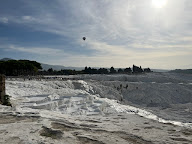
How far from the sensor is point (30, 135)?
535 centimetres

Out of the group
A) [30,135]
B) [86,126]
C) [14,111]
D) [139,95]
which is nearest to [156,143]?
[86,126]

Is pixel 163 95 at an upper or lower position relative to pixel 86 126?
lower

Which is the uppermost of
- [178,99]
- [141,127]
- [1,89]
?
[1,89]

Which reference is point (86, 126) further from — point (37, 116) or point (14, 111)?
point (14, 111)

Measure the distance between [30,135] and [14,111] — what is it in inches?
139

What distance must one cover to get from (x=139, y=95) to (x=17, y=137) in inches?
1313

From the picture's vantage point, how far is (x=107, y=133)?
19.8 feet

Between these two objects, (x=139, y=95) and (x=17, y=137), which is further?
(x=139, y=95)

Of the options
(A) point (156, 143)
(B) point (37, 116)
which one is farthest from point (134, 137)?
(B) point (37, 116)

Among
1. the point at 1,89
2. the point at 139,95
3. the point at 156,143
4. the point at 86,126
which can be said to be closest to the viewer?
the point at 156,143

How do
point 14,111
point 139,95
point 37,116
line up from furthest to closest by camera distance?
point 139,95
point 14,111
point 37,116

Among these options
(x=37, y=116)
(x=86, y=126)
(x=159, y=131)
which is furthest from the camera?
(x=37, y=116)

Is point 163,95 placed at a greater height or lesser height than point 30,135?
lesser

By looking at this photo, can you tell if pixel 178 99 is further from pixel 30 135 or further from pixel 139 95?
pixel 30 135
